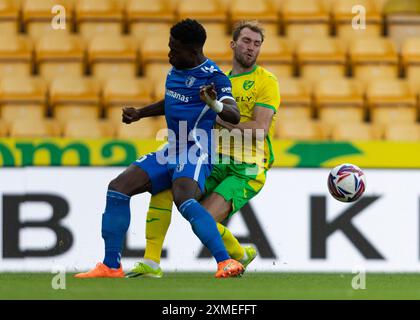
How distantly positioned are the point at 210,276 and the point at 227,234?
1.39 feet

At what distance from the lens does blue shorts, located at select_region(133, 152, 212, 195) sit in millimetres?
8016

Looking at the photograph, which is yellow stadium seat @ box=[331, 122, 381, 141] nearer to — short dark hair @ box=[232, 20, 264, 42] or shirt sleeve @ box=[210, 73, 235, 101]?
short dark hair @ box=[232, 20, 264, 42]

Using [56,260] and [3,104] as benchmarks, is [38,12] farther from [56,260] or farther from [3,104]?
[56,260]

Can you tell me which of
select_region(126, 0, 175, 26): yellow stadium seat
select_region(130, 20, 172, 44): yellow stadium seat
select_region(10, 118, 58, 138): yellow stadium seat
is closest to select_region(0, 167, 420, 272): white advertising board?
select_region(10, 118, 58, 138): yellow stadium seat

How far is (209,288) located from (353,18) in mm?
7319

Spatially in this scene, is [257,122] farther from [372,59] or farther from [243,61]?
[372,59]

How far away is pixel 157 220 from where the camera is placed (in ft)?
27.6

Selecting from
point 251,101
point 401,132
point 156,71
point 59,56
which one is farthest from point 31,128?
point 251,101

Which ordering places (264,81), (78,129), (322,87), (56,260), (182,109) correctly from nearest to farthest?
1. (182,109)
2. (264,81)
3. (56,260)
4. (78,129)
5. (322,87)

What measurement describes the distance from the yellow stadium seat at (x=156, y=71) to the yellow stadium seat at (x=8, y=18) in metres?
1.75

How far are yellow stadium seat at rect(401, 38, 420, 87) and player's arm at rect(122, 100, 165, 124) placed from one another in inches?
224

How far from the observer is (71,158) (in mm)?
10438

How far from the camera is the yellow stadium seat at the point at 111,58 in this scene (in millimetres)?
13148

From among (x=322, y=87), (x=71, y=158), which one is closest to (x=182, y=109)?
(x=71, y=158)
